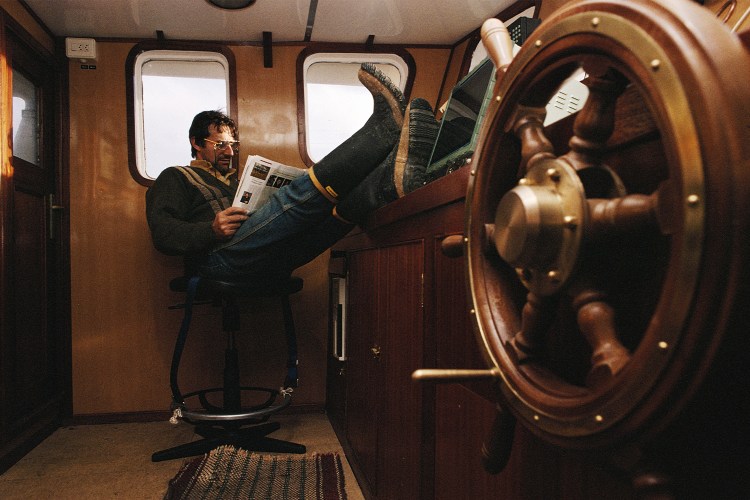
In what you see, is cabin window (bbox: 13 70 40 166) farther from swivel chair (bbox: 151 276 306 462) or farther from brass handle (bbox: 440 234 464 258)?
brass handle (bbox: 440 234 464 258)

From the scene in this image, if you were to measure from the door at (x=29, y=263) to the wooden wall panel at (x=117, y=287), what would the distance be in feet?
0.27

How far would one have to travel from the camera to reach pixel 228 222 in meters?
1.88

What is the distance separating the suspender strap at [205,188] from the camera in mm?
2297

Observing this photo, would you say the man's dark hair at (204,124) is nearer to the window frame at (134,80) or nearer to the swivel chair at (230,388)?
the window frame at (134,80)

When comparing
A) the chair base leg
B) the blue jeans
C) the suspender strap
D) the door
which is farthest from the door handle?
the chair base leg

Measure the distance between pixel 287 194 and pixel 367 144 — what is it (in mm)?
371

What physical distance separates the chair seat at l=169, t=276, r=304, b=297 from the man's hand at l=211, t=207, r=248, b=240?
7.0 inches

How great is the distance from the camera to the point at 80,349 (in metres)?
2.54

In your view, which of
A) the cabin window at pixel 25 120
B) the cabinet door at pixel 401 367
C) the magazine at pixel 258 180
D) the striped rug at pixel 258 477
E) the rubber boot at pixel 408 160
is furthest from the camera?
the cabin window at pixel 25 120

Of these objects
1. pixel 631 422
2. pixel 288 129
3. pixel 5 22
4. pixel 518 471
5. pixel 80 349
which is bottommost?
pixel 80 349

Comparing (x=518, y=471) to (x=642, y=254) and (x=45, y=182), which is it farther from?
(x=45, y=182)

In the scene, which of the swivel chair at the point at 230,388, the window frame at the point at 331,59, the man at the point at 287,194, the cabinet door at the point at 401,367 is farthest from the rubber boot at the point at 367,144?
the window frame at the point at 331,59

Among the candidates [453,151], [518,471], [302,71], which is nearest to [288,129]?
[302,71]

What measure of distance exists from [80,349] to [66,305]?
233mm
